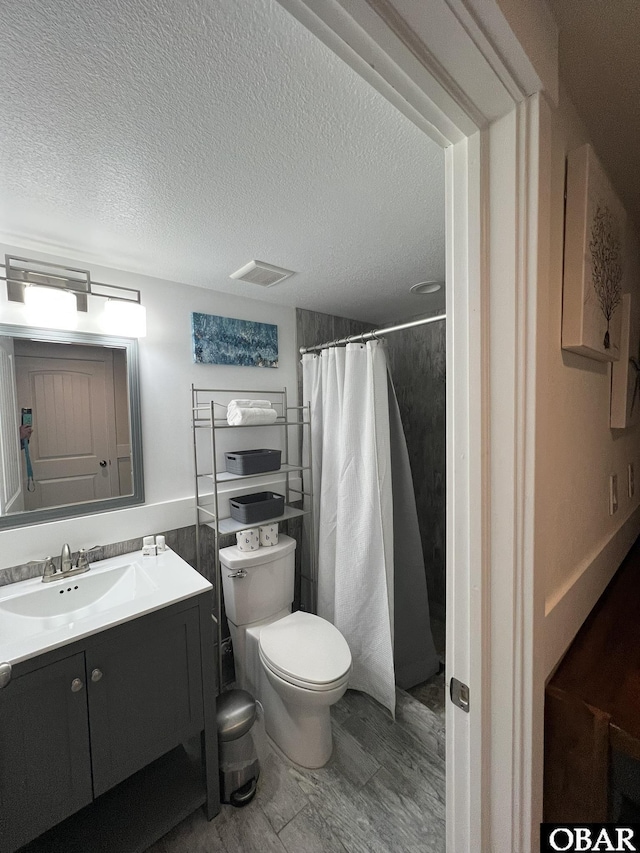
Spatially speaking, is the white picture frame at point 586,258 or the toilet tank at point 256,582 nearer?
the white picture frame at point 586,258

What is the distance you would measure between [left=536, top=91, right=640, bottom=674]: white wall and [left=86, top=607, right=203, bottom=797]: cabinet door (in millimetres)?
1161

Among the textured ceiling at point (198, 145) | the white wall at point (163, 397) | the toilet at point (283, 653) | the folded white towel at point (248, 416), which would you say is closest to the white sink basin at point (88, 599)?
the white wall at point (163, 397)

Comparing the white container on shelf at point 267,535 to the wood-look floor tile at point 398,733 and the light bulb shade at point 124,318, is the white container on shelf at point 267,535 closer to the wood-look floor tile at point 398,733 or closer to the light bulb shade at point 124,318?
the wood-look floor tile at point 398,733

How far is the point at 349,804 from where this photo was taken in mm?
1357

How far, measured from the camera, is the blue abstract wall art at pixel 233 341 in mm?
1909

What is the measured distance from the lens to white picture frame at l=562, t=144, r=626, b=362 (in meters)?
0.73

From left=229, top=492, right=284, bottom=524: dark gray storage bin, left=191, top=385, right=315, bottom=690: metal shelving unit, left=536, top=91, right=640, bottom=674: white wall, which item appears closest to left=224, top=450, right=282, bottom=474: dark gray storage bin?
left=191, top=385, right=315, bottom=690: metal shelving unit

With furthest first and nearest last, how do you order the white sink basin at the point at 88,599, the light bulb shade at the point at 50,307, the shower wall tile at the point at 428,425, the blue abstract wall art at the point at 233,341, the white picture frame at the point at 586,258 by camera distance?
the shower wall tile at the point at 428,425
the blue abstract wall art at the point at 233,341
the light bulb shade at the point at 50,307
the white sink basin at the point at 88,599
the white picture frame at the point at 586,258

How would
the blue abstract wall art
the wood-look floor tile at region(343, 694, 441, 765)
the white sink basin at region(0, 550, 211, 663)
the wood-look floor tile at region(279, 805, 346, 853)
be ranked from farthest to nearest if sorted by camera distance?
1. the blue abstract wall art
2. the wood-look floor tile at region(343, 694, 441, 765)
3. the wood-look floor tile at region(279, 805, 346, 853)
4. the white sink basin at region(0, 550, 211, 663)

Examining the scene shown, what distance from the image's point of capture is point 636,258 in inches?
50.8

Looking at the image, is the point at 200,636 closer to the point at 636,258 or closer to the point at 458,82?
the point at 458,82

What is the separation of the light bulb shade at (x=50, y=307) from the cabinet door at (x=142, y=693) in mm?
1258

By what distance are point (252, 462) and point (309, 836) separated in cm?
145

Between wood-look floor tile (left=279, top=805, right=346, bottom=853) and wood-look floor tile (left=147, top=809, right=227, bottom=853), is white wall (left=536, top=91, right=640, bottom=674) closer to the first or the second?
wood-look floor tile (left=279, top=805, right=346, bottom=853)
